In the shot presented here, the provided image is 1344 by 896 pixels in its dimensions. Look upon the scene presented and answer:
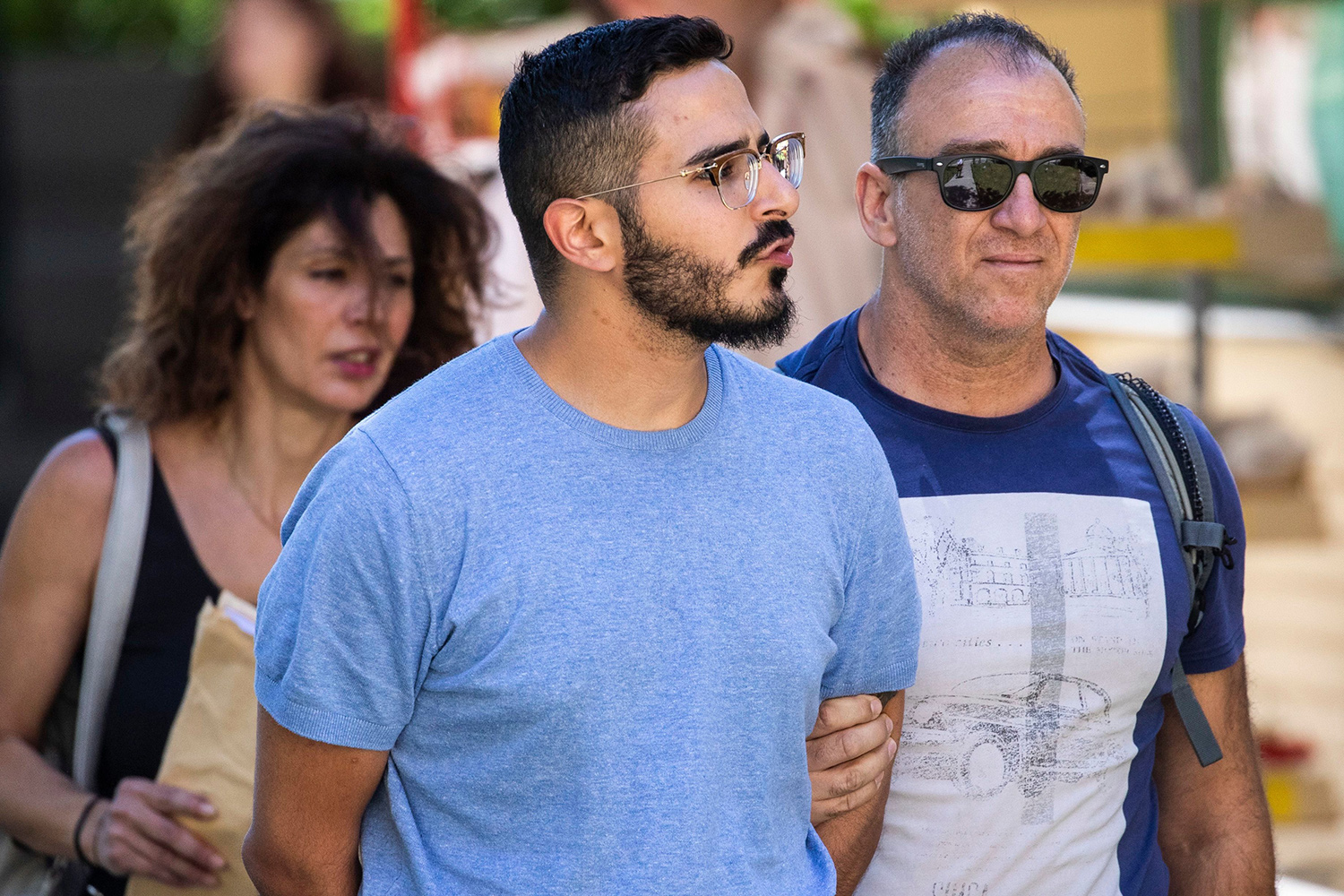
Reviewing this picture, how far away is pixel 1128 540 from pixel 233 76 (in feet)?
13.0

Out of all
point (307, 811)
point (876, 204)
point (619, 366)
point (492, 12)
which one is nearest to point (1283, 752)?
point (876, 204)

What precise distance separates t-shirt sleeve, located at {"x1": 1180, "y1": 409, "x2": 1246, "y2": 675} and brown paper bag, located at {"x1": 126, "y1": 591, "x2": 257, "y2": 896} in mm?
1372

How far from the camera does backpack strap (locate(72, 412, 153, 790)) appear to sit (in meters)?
2.28

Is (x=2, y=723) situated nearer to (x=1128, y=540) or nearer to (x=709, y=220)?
(x=709, y=220)

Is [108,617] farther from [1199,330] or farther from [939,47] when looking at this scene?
[1199,330]

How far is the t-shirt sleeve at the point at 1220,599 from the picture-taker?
212 centimetres

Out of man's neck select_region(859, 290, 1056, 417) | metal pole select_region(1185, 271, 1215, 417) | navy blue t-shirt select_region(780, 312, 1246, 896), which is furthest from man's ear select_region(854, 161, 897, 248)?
metal pole select_region(1185, 271, 1215, 417)

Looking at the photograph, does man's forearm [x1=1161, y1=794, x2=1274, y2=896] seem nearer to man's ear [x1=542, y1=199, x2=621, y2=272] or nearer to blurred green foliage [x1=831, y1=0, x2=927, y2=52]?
man's ear [x1=542, y1=199, x2=621, y2=272]

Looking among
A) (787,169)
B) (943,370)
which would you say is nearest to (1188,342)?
(943,370)

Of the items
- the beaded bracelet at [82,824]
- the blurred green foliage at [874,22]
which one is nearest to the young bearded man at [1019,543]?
the beaded bracelet at [82,824]

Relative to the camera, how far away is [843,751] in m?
1.77

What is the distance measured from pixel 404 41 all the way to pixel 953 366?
390cm

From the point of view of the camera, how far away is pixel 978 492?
205cm

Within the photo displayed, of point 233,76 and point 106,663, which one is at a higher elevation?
point 233,76
